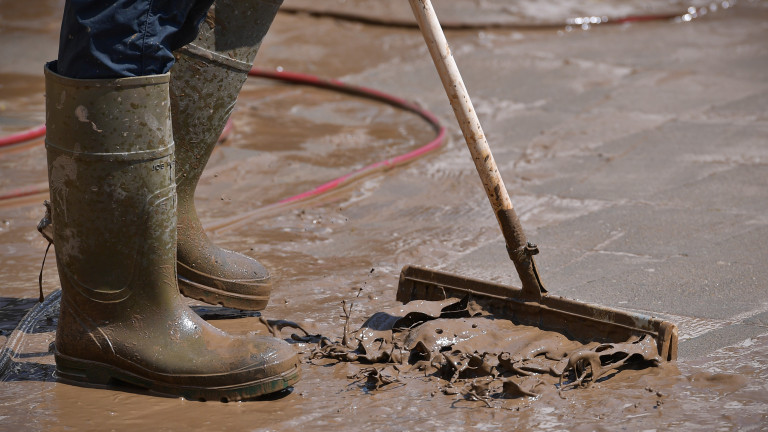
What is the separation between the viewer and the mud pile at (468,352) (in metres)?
2.21

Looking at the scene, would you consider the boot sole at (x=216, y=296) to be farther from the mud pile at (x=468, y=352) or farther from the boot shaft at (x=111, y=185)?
the boot shaft at (x=111, y=185)

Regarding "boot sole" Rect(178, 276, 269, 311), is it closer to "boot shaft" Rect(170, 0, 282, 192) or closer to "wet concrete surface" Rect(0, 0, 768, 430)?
"wet concrete surface" Rect(0, 0, 768, 430)

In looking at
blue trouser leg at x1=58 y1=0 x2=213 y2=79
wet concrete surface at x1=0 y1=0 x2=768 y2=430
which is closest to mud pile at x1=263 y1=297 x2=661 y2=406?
wet concrete surface at x1=0 y1=0 x2=768 y2=430

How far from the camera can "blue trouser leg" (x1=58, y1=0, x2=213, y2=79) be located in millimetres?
2012

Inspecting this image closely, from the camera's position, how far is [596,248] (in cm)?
327

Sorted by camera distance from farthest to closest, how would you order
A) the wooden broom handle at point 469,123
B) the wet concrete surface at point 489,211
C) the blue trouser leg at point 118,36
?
the wooden broom handle at point 469,123, the wet concrete surface at point 489,211, the blue trouser leg at point 118,36

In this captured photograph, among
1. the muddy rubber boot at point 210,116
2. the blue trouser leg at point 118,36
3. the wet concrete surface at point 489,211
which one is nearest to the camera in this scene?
the blue trouser leg at point 118,36

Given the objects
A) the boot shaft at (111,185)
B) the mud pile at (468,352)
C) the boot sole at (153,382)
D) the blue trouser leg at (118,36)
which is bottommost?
the boot sole at (153,382)

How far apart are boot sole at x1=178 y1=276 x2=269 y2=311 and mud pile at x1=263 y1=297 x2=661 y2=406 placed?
9cm

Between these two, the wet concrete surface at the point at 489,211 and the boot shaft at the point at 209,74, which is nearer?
the wet concrete surface at the point at 489,211

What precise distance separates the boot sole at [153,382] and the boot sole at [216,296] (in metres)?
0.43

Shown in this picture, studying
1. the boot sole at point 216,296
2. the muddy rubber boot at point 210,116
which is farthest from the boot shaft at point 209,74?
the boot sole at point 216,296

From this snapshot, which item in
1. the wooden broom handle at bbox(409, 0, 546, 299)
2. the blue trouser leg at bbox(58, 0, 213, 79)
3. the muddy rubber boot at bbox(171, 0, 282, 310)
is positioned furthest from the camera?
the muddy rubber boot at bbox(171, 0, 282, 310)

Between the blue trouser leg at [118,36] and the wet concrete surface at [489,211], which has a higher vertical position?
the blue trouser leg at [118,36]
